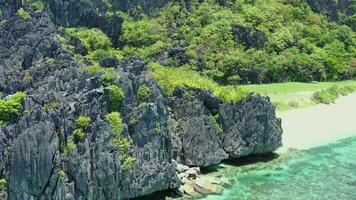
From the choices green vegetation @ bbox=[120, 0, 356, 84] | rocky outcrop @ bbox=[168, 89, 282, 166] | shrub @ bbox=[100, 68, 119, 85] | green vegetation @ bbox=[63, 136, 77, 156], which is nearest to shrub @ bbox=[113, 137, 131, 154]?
green vegetation @ bbox=[63, 136, 77, 156]

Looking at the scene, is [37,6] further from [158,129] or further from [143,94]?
[158,129]

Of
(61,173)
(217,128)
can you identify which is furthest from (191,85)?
(61,173)

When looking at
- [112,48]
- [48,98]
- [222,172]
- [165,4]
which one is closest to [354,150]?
[222,172]

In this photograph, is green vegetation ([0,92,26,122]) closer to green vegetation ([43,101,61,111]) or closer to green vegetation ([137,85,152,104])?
green vegetation ([43,101,61,111])

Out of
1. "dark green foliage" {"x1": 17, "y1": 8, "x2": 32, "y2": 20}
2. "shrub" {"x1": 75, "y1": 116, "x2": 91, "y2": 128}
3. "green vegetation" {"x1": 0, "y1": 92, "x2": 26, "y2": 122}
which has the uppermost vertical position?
"dark green foliage" {"x1": 17, "y1": 8, "x2": 32, "y2": 20}

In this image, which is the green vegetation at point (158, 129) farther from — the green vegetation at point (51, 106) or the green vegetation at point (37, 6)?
the green vegetation at point (37, 6)
